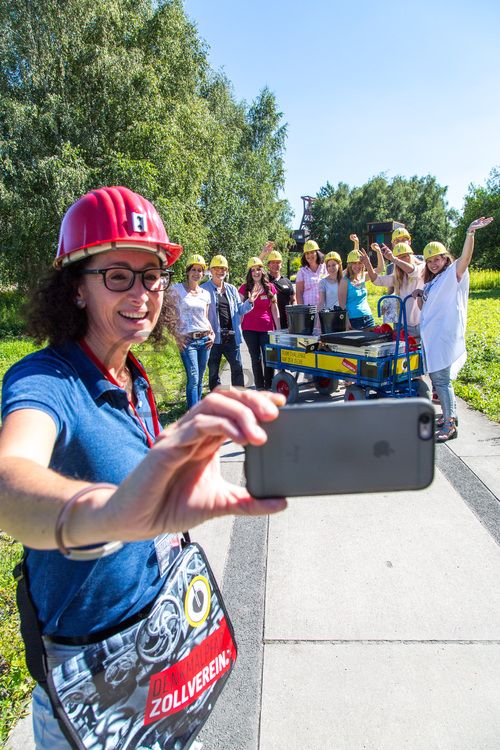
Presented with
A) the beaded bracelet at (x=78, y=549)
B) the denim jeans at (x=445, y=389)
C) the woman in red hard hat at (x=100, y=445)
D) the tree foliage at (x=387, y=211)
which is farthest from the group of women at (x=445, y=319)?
the tree foliage at (x=387, y=211)

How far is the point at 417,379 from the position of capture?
5977mm

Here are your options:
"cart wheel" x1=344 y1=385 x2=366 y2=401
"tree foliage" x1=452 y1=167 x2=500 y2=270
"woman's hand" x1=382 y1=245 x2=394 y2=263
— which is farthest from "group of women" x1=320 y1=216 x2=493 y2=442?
"tree foliage" x1=452 y1=167 x2=500 y2=270

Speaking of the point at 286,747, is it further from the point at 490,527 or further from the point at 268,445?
the point at 490,527

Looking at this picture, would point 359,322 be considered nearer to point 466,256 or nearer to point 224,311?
point 224,311

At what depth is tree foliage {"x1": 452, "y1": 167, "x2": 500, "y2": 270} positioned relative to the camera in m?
39.2

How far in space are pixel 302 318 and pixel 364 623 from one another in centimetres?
438

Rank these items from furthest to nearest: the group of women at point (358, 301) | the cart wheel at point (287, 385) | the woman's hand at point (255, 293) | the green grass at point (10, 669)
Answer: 1. the cart wheel at point (287, 385)
2. the woman's hand at point (255, 293)
3. the group of women at point (358, 301)
4. the green grass at point (10, 669)

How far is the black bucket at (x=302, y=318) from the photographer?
6.55 metres

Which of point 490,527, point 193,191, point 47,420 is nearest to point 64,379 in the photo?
point 47,420

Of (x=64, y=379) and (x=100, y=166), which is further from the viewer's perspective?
(x=100, y=166)

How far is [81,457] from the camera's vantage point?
1.09 m

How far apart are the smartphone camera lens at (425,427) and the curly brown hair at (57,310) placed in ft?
3.00

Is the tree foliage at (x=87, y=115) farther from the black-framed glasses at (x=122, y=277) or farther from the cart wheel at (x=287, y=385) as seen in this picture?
the black-framed glasses at (x=122, y=277)

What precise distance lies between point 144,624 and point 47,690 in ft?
0.79
